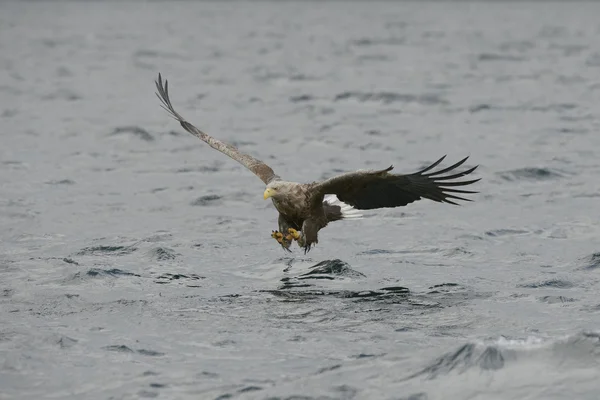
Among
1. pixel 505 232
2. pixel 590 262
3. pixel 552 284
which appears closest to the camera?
pixel 552 284

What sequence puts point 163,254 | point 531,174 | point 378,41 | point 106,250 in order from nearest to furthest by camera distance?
1. point 163,254
2. point 106,250
3. point 531,174
4. point 378,41

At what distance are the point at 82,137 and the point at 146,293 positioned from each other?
376 inches

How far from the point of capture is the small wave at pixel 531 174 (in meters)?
15.5

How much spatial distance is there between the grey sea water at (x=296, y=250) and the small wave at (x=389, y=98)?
0.28 ft

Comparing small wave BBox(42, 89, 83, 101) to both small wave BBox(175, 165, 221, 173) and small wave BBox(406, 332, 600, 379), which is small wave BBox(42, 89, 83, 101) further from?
small wave BBox(406, 332, 600, 379)

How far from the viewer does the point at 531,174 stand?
15.7 metres

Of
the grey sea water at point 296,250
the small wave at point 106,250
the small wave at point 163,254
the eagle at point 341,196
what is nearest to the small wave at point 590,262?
the grey sea water at point 296,250

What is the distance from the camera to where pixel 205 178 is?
15828mm

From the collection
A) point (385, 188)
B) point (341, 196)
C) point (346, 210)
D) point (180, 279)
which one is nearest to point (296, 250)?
point (346, 210)

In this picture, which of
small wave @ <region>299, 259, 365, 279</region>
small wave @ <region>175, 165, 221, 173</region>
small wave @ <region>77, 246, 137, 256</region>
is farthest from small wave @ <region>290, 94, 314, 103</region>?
small wave @ <region>299, 259, 365, 279</region>

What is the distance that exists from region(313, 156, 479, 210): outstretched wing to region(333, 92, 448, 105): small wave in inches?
472

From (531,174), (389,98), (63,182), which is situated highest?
(389,98)

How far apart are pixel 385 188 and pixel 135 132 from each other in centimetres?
961

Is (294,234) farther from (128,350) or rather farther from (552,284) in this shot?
(128,350)
